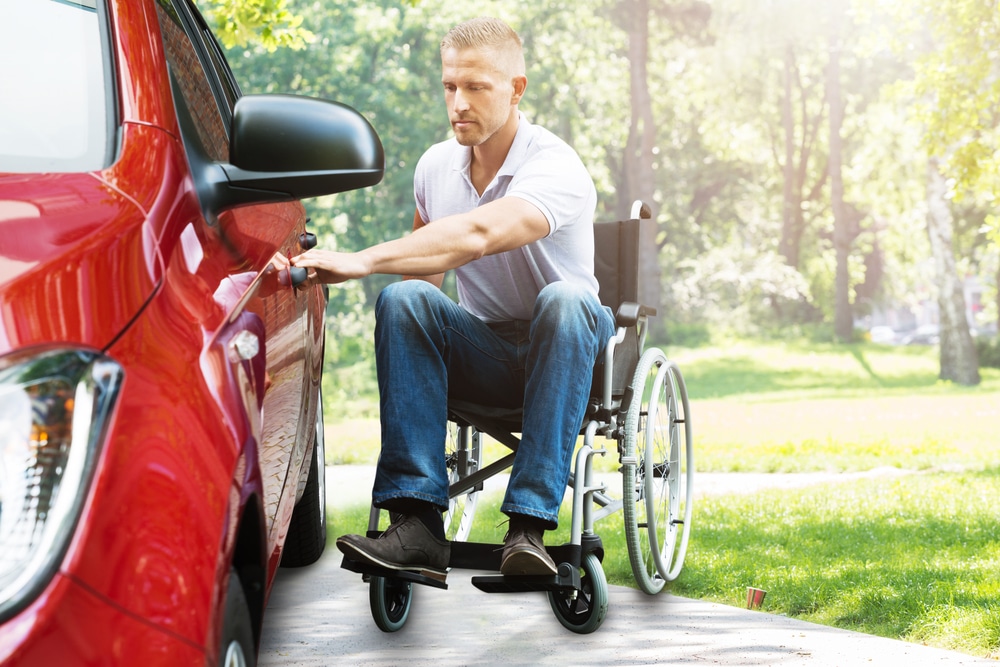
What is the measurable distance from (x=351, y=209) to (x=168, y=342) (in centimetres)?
2957

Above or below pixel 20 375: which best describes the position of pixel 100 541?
below

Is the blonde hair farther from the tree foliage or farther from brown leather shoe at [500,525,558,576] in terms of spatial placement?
the tree foliage

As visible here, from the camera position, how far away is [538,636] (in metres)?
3.82

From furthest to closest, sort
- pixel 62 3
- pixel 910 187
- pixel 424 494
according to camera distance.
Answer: pixel 910 187 < pixel 424 494 < pixel 62 3

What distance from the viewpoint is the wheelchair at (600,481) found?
3.48 meters

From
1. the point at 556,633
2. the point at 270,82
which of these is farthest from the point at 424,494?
the point at 270,82

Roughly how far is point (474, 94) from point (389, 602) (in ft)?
5.27

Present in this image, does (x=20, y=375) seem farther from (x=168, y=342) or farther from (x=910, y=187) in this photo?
(x=910, y=187)

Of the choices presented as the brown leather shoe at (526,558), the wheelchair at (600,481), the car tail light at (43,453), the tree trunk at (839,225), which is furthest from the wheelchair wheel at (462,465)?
the tree trunk at (839,225)

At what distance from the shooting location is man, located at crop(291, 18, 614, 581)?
3287 millimetres

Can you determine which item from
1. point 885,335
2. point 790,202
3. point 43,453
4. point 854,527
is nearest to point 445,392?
point 43,453

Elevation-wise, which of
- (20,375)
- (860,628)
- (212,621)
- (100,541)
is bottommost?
(860,628)

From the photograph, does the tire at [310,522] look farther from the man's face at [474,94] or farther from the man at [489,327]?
the man's face at [474,94]

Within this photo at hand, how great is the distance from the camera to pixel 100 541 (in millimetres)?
1370
